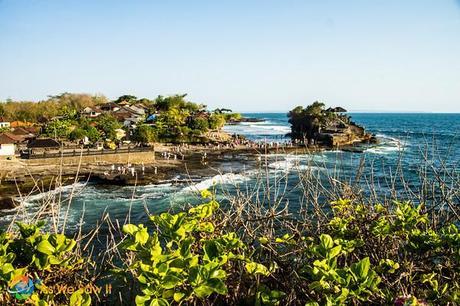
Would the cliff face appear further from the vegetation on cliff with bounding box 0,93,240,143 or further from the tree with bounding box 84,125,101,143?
the tree with bounding box 84,125,101,143

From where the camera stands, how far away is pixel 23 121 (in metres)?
73.1

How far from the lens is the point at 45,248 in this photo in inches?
107

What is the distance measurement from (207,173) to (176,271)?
3381 centimetres

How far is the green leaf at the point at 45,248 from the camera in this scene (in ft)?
8.90

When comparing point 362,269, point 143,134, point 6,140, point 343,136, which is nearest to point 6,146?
point 6,140

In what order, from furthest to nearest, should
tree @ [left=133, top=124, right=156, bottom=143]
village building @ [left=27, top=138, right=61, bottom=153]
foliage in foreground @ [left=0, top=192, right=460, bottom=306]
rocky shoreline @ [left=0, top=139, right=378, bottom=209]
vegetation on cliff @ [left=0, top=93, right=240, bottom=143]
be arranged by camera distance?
tree @ [left=133, top=124, right=156, bottom=143]
vegetation on cliff @ [left=0, top=93, right=240, bottom=143]
village building @ [left=27, top=138, right=61, bottom=153]
rocky shoreline @ [left=0, top=139, right=378, bottom=209]
foliage in foreground @ [left=0, top=192, right=460, bottom=306]

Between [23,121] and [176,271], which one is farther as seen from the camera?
[23,121]

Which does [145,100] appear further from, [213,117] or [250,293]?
[250,293]

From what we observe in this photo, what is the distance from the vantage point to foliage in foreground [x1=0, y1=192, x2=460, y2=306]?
7.79ft

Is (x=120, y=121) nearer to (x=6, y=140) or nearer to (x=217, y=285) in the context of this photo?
(x=6, y=140)

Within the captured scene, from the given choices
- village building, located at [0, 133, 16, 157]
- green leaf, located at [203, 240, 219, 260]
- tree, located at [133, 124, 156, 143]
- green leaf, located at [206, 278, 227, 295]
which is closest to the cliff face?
tree, located at [133, 124, 156, 143]

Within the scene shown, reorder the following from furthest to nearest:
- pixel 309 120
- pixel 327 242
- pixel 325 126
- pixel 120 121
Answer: pixel 309 120 → pixel 325 126 → pixel 120 121 → pixel 327 242

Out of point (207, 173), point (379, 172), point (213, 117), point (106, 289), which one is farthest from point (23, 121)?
point (106, 289)

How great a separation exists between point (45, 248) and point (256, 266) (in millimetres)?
1493
